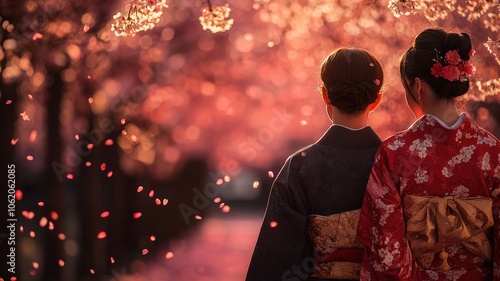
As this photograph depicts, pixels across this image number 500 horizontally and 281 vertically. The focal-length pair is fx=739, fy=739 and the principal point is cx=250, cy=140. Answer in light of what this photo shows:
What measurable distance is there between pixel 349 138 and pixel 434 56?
2.11 ft

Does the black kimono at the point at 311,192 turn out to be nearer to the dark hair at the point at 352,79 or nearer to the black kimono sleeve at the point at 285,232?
the black kimono sleeve at the point at 285,232

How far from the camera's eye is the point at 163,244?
1463cm

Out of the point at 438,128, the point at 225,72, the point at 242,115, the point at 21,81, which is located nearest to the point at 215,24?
the point at 438,128

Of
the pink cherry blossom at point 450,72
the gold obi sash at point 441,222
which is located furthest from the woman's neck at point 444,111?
the gold obi sash at point 441,222

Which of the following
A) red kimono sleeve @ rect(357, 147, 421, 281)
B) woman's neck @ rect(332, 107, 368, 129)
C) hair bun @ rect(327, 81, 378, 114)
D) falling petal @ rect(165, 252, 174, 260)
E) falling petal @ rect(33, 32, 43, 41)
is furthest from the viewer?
falling petal @ rect(165, 252, 174, 260)

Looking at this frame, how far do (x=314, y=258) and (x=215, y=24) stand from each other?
3.34 meters

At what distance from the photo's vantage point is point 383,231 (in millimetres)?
3791

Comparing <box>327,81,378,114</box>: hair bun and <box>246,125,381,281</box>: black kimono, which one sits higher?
<box>327,81,378,114</box>: hair bun

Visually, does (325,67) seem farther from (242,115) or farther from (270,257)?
(242,115)

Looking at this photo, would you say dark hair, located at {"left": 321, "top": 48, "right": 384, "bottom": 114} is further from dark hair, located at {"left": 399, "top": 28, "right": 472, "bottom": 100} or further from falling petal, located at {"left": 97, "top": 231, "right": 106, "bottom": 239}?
falling petal, located at {"left": 97, "top": 231, "right": 106, "bottom": 239}

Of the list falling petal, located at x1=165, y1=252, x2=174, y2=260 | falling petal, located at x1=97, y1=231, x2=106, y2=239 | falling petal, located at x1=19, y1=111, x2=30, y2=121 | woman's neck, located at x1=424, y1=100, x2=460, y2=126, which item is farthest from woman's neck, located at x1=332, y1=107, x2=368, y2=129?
falling petal, located at x1=165, y1=252, x2=174, y2=260

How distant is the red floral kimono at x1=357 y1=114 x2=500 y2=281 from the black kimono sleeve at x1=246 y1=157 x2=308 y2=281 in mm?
367

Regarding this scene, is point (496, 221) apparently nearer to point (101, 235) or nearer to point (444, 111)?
point (444, 111)

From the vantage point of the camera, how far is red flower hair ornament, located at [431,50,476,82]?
3879 millimetres
